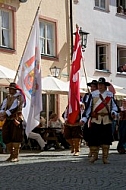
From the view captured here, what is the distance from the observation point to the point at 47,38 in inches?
951

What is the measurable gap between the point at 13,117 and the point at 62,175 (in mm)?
3256

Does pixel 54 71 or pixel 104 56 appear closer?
pixel 54 71

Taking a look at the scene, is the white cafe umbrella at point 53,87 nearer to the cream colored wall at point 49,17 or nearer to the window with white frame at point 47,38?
the cream colored wall at point 49,17

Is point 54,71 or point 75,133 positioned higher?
point 54,71


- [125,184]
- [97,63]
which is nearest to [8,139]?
[125,184]

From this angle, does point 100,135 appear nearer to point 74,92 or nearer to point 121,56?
point 74,92

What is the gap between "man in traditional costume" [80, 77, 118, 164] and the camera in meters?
12.9

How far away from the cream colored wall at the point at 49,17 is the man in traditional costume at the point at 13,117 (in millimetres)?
8211

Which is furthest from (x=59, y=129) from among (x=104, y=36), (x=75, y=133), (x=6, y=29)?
(x=104, y=36)

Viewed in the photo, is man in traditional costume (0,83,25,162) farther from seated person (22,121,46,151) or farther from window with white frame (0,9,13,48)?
window with white frame (0,9,13,48)

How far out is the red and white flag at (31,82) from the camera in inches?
548

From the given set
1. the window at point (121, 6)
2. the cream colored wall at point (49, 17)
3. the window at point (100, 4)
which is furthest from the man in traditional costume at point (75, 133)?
the window at point (121, 6)

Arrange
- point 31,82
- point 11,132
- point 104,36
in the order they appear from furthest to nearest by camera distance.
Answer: point 104,36
point 31,82
point 11,132

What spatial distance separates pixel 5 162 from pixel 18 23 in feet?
32.6
